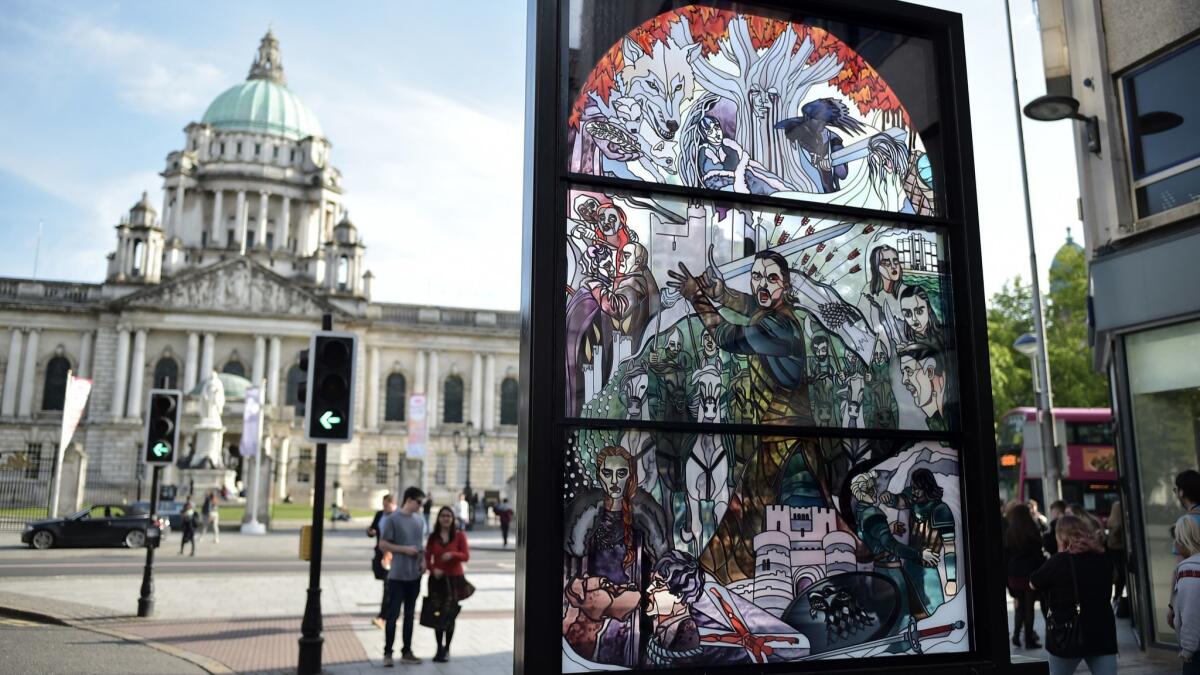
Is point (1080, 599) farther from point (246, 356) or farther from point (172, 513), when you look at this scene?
point (246, 356)

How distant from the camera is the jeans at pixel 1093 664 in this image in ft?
18.4

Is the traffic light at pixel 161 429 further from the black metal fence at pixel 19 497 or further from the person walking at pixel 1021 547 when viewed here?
the black metal fence at pixel 19 497

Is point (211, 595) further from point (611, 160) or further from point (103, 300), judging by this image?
point (103, 300)

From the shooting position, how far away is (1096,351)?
42.2ft

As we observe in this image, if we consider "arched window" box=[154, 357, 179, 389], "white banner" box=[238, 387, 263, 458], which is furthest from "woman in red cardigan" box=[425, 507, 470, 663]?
"arched window" box=[154, 357, 179, 389]

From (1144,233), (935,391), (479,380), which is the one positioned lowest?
(935,391)

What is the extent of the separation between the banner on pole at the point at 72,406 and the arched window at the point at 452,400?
47.0 meters

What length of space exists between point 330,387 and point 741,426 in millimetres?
6667

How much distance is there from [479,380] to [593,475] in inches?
2788

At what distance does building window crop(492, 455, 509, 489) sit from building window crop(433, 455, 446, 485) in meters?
3.89

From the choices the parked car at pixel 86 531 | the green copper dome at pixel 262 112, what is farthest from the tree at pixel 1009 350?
the green copper dome at pixel 262 112

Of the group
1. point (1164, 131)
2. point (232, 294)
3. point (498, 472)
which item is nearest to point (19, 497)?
point (232, 294)

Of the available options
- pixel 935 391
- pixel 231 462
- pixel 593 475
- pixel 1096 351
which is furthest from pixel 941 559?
pixel 231 462

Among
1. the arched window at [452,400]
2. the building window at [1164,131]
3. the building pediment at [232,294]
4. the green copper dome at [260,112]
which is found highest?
the green copper dome at [260,112]
